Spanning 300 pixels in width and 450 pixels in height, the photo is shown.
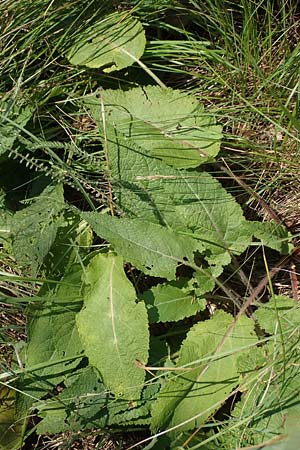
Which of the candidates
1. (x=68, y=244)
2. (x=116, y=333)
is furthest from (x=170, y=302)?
(x=68, y=244)

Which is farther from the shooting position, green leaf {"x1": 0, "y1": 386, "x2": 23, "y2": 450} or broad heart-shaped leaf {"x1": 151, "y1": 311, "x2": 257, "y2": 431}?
green leaf {"x1": 0, "y1": 386, "x2": 23, "y2": 450}

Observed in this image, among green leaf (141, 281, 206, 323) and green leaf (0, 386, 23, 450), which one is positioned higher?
green leaf (141, 281, 206, 323)

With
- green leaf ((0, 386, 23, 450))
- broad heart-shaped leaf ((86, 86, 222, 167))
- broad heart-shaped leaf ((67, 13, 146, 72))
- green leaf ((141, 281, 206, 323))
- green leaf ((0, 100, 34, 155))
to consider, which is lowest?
green leaf ((0, 386, 23, 450))

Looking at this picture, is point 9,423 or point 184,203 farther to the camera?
point 9,423

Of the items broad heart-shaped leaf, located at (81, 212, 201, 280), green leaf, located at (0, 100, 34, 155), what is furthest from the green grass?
broad heart-shaped leaf, located at (81, 212, 201, 280)

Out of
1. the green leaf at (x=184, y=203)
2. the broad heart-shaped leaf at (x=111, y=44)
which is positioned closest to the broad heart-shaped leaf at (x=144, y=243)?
the green leaf at (x=184, y=203)

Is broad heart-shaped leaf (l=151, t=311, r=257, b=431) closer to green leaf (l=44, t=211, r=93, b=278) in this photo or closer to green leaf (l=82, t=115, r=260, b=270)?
green leaf (l=82, t=115, r=260, b=270)

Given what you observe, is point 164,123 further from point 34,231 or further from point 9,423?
point 9,423
